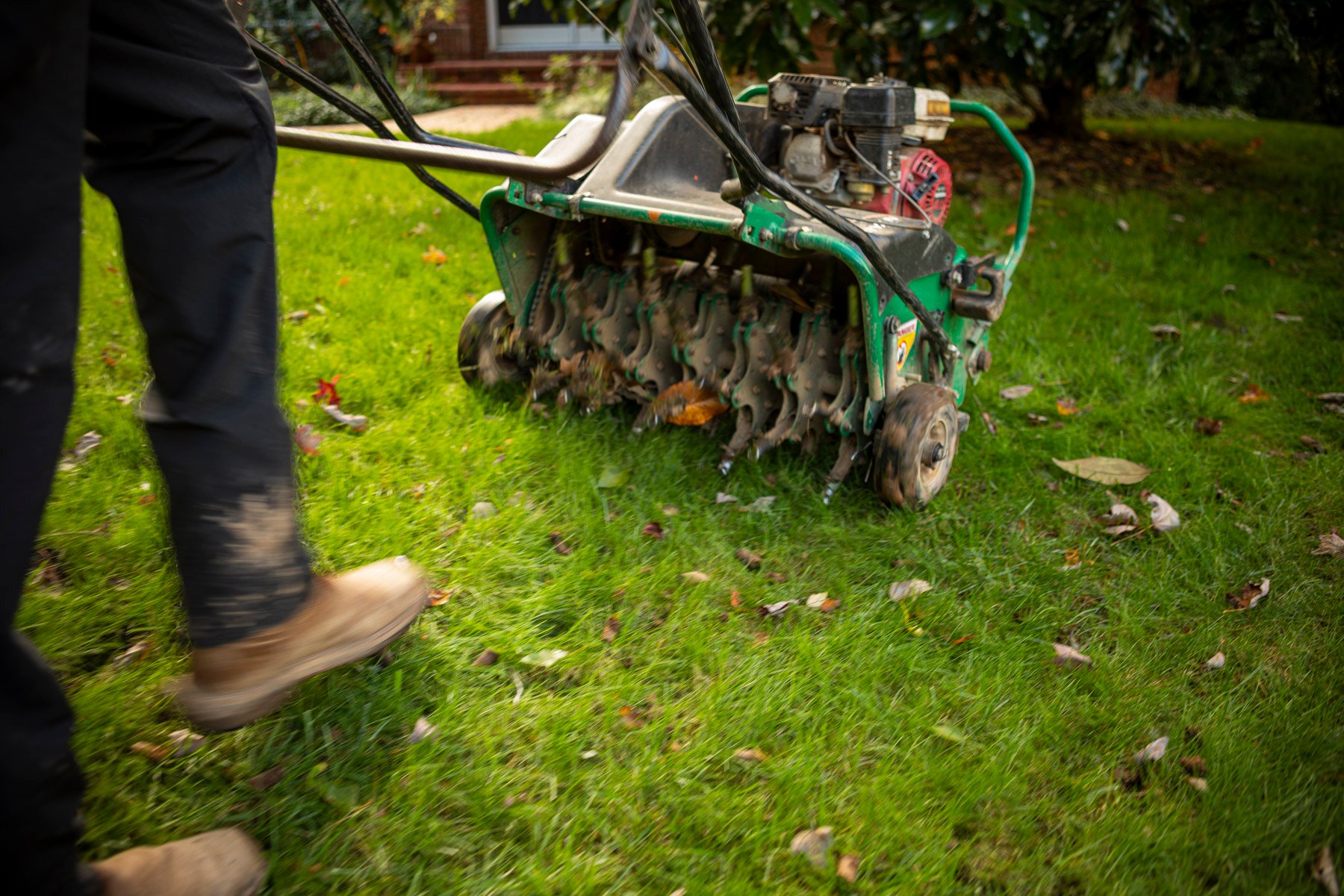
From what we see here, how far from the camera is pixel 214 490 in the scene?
1.38 m

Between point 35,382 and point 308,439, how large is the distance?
1652 millimetres

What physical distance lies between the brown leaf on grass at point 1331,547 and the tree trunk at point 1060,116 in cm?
562

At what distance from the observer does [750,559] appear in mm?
2529

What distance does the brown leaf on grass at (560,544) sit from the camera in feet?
8.18

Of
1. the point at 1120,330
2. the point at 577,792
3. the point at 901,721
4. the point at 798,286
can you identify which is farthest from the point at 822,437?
the point at 1120,330

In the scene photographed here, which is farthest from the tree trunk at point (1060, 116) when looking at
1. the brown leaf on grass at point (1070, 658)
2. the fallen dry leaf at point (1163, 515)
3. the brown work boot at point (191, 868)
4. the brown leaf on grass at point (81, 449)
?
the brown work boot at point (191, 868)

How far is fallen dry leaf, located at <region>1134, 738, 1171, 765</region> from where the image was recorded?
1.95 m

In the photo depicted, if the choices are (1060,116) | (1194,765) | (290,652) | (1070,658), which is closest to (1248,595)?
(1070,658)

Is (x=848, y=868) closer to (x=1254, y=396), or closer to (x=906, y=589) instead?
(x=906, y=589)

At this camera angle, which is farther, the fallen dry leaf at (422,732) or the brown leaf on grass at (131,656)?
the brown leaf on grass at (131,656)

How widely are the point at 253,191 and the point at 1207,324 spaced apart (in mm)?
4323

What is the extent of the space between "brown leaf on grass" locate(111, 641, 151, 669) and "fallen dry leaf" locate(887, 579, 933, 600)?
1.69 meters

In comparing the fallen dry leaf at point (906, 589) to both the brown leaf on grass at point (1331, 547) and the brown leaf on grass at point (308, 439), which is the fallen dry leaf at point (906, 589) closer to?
the brown leaf on grass at point (1331, 547)

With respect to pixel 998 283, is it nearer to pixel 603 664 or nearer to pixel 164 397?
pixel 603 664
